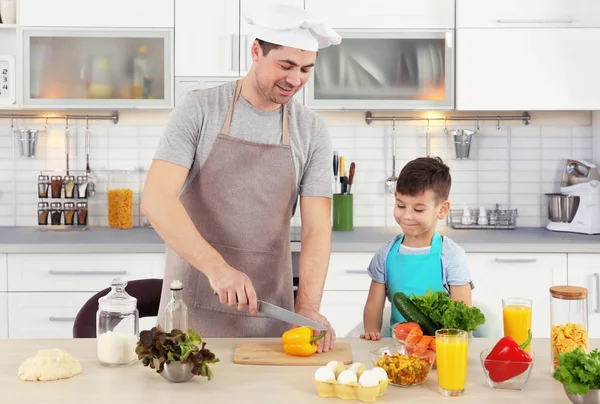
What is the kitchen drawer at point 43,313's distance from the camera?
376 centimetres

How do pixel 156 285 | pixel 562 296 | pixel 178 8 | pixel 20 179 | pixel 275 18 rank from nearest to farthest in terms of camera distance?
pixel 562 296
pixel 275 18
pixel 156 285
pixel 178 8
pixel 20 179

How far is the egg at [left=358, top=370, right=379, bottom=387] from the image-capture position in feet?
5.46

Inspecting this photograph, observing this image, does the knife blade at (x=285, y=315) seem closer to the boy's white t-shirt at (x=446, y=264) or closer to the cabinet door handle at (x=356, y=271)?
the boy's white t-shirt at (x=446, y=264)

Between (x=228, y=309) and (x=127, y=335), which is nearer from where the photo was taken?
(x=127, y=335)

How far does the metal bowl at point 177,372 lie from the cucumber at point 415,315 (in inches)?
20.1

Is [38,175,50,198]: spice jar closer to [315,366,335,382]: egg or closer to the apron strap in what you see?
the apron strap

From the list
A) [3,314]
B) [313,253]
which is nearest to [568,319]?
[313,253]

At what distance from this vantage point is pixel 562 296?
6.04ft

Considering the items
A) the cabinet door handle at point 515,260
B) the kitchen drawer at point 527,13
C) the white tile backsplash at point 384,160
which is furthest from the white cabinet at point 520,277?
the kitchen drawer at point 527,13

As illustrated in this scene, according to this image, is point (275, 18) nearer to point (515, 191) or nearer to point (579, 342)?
point (579, 342)

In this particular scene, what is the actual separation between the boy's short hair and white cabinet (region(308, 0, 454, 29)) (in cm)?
169

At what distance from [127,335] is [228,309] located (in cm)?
61

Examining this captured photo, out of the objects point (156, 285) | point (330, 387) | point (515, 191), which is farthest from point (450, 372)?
point (515, 191)

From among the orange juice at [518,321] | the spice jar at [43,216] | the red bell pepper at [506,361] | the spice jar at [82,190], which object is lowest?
the red bell pepper at [506,361]
